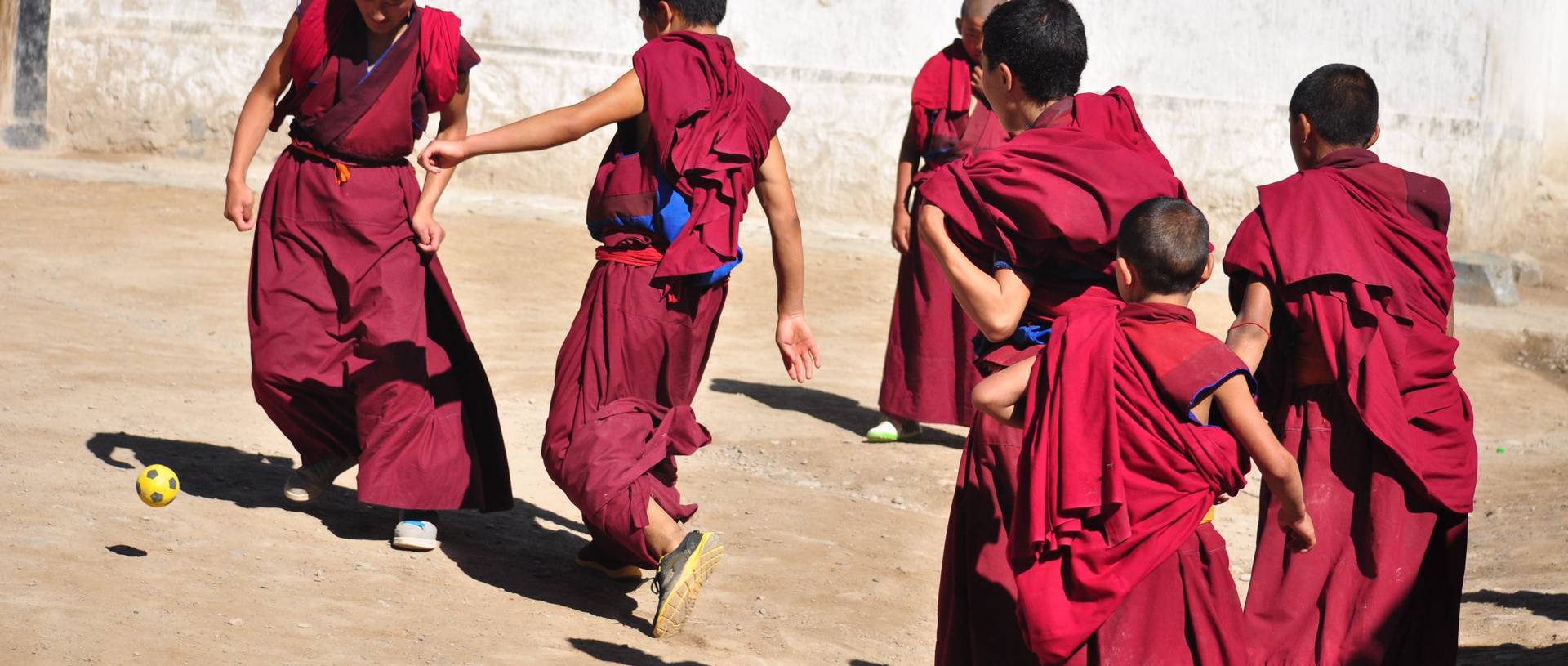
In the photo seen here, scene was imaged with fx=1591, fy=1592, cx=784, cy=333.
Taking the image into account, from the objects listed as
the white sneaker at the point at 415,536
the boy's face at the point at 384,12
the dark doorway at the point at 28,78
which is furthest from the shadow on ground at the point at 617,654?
the dark doorway at the point at 28,78

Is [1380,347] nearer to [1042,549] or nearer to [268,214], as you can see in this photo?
[1042,549]

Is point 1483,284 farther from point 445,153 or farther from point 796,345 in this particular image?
point 445,153

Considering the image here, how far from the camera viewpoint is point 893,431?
698cm

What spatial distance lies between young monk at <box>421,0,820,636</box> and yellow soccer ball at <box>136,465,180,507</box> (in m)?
1.08

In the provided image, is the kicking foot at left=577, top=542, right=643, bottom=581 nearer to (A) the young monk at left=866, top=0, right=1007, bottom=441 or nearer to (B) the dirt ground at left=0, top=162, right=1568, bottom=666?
(B) the dirt ground at left=0, top=162, right=1568, bottom=666

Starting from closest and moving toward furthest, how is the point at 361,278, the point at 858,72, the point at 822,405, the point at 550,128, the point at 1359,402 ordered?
the point at 1359,402, the point at 550,128, the point at 361,278, the point at 822,405, the point at 858,72

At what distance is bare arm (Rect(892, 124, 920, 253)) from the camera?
6723mm

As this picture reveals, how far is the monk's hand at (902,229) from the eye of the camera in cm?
675

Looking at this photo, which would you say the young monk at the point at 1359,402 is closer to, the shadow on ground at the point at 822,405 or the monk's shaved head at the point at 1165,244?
the monk's shaved head at the point at 1165,244

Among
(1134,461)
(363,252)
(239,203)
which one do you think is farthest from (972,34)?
(1134,461)

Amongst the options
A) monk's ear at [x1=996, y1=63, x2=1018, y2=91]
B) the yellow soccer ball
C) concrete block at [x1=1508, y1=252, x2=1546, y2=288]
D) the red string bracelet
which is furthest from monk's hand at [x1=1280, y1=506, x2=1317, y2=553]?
concrete block at [x1=1508, y1=252, x2=1546, y2=288]

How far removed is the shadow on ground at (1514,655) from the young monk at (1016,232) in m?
2.09

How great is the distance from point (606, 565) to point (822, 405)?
3244 mm

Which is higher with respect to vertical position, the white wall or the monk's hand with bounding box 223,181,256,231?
the white wall
